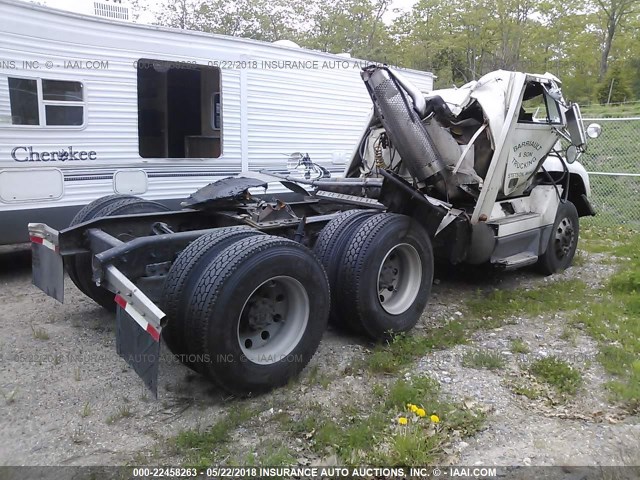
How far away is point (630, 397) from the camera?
373 centimetres

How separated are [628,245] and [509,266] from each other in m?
3.57

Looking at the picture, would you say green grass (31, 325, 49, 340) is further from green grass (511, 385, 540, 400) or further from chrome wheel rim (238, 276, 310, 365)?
green grass (511, 385, 540, 400)

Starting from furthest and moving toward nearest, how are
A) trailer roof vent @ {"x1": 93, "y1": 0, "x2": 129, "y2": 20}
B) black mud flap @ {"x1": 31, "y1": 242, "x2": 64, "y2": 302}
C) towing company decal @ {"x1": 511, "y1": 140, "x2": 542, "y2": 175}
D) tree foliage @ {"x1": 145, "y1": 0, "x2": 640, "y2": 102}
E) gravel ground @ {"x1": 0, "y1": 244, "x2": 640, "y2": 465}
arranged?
tree foliage @ {"x1": 145, "y1": 0, "x2": 640, "y2": 102} < trailer roof vent @ {"x1": 93, "y1": 0, "x2": 129, "y2": 20} < towing company decal @ {"x1": 511, "y1": 140, "x2": 542, "y2": 175} < black mud flap @ {"x1": 31, "y1": 242, "x2": 64, "y2": 302} < gravel ground @ {"x1": 0, "y1": 244, "x2": 640, "y2": 465}

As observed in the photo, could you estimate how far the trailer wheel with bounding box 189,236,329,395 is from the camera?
3328 millimetres

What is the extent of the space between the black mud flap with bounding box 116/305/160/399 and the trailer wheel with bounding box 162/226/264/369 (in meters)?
0.24

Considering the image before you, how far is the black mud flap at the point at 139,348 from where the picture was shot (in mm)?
3025

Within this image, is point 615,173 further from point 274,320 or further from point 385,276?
point 274,320

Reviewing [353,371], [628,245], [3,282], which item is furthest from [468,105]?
[3,282]

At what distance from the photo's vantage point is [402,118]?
17.4 feet

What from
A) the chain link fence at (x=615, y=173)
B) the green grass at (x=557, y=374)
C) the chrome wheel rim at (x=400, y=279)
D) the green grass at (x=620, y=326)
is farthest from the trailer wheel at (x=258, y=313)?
the chain link fence at (x=615, y=173)

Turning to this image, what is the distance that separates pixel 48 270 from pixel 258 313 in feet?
5.94

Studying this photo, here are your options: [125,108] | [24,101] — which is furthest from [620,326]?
[24,101]

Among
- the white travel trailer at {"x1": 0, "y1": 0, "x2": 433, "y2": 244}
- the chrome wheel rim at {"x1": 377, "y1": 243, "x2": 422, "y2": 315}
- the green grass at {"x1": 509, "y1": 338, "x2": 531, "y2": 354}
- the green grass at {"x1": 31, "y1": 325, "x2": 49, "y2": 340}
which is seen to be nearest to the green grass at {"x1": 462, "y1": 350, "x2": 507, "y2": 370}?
the green grass at {"x1": 509, "y1": 338, "x2": 531, "y2": 354}

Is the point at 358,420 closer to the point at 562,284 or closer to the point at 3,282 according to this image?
the point at 562,284
